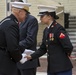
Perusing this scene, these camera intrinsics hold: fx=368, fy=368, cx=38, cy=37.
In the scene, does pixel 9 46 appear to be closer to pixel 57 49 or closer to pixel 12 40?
pixel 12 40

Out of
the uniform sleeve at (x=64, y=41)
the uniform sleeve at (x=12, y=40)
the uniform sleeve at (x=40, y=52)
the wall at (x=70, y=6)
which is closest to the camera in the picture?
the uniform sleeve at (x=12, y=40)

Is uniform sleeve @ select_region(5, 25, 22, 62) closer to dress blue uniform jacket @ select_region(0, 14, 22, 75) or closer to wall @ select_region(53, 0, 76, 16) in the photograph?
dress blue uniform jacket @ select_region(0, 14, 22, 75)

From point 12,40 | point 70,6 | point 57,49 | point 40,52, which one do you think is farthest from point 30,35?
point 70,6

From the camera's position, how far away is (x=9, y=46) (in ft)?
15.7

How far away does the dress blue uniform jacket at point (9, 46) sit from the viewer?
478 cm

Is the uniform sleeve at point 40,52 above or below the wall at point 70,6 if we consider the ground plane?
above

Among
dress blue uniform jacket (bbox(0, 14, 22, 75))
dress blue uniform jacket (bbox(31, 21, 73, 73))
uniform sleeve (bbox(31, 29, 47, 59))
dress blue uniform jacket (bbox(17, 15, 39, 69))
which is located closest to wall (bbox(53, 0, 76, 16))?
dress blue uniform jacket (bbox(17, 15, 39, 69))

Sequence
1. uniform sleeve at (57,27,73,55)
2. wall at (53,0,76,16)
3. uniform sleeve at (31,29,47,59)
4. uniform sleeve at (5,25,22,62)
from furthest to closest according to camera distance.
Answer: wall at (53,0,76,16), uniform sleeve at (31,29,47,59), uniform sleeve at (57,27,73,55), uniform sleeve at (5,25,22,62)

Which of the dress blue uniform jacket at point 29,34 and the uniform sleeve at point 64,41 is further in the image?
the dress blue uniform jacket at point 29,34

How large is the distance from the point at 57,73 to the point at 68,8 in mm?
13460

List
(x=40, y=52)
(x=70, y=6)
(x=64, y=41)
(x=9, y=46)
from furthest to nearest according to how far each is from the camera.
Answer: (x=70, y=6) < (x=40, y=52) < (x=64, y=41) < (x=9, y=46)

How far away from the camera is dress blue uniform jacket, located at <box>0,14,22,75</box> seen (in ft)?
15.7

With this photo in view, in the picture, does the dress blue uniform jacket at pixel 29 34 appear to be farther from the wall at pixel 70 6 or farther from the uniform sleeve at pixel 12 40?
the wall at pixel 70 6

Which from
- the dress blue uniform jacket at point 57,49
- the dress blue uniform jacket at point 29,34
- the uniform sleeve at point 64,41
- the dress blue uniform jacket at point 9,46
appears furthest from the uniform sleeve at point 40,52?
the dress blue uniform jacket at point 9,46
